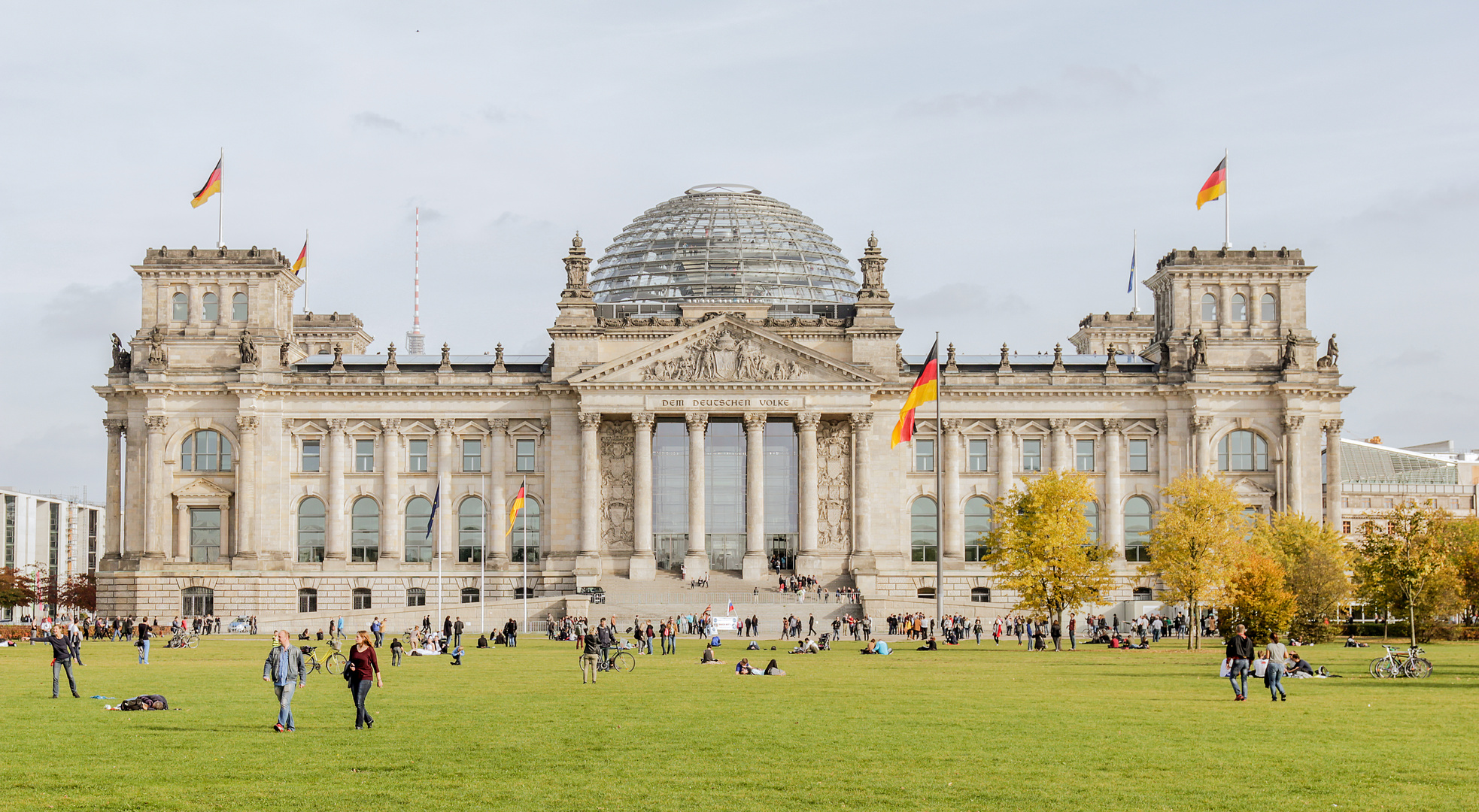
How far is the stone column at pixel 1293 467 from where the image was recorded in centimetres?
10850

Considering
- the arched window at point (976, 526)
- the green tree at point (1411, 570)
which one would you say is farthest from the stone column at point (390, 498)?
the green tree at point (1411, 570)

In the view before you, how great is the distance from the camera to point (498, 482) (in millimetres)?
110188

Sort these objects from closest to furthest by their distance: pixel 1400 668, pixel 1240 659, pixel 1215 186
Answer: pixel 1240 659 < pixel 1400 668 < pixel 1215 186

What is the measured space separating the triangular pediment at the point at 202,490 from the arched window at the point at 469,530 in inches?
583

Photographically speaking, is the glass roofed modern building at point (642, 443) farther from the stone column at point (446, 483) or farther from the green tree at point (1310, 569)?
the green tree at point (1310, 569)

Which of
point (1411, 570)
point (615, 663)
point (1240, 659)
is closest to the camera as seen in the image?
point (1240, 659)

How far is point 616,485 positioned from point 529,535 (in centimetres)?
669

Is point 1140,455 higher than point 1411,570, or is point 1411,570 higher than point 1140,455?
point 1140,455

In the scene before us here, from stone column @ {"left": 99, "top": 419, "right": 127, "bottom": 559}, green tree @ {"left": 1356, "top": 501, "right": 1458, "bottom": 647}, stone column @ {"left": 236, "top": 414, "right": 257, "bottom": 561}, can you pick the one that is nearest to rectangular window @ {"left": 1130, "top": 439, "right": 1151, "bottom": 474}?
green tree @ {"left": 1356, "top": 501, "right": 1458, "bottom": 647}

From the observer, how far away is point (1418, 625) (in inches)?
3110

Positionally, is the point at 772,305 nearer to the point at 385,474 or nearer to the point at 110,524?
the point at 385,474

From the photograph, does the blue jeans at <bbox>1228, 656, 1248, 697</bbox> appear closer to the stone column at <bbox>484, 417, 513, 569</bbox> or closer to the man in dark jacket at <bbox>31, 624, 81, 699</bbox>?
the man in dark jacket at <bbox>31, 624, 81, 699</bbox>

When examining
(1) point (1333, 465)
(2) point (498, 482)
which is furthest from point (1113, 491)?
(2) point (498, 482)

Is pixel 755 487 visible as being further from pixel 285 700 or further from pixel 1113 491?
pixel 285 700
